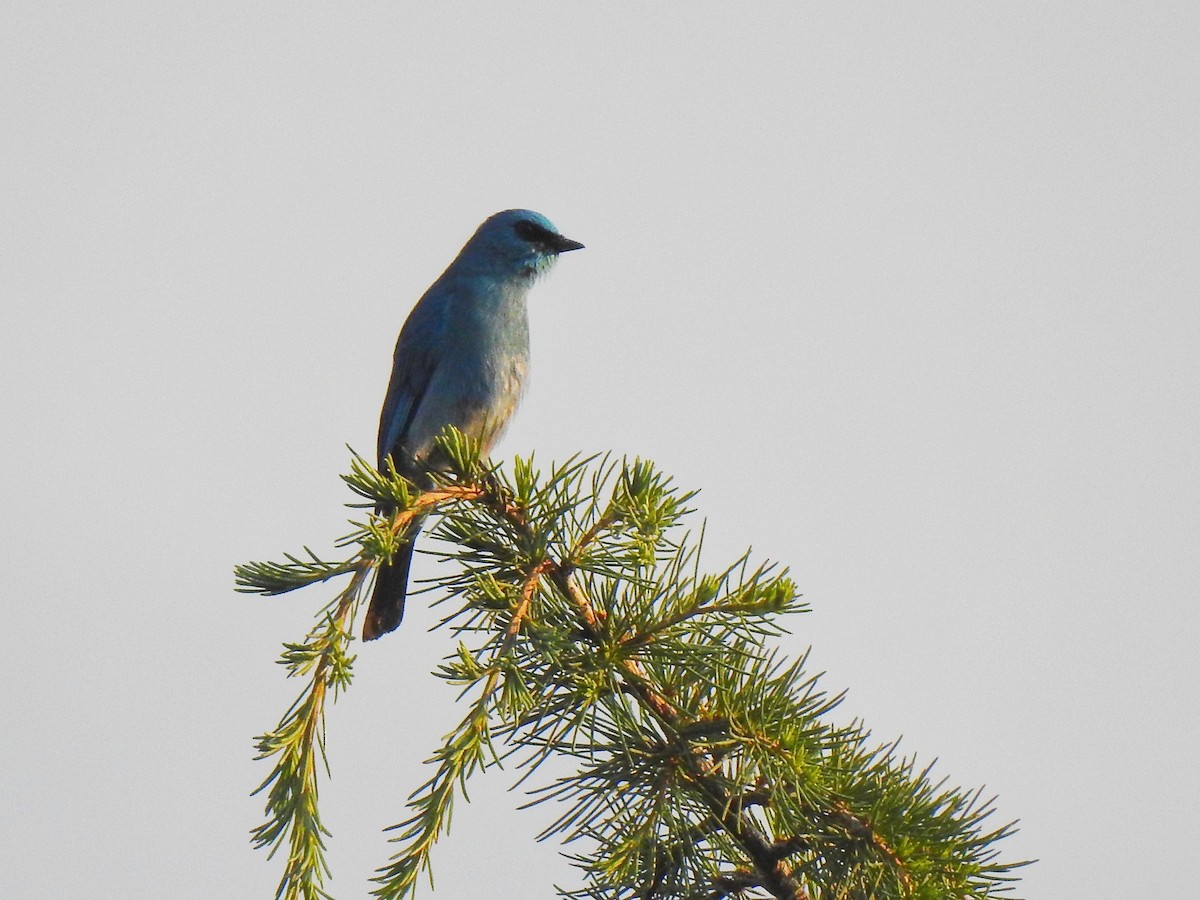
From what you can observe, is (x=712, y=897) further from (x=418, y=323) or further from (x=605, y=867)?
(x=418, y=323)

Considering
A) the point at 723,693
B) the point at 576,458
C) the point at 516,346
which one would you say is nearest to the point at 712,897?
the point at 723,693

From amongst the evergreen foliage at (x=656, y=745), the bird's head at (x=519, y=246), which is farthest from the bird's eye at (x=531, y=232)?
the evergreen foliage at (x=656, y=745)

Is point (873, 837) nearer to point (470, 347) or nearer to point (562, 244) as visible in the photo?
point (470, 347)

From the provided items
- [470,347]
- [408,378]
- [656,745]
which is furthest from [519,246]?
A: [656,745]

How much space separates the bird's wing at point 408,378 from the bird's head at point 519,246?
0.44 m

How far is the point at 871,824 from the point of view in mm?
2652

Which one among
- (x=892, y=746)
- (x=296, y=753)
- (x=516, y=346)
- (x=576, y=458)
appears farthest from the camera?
(x=516, y=346)

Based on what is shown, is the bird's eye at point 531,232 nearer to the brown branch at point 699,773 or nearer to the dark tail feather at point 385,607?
the dark tail feather at point 385,607

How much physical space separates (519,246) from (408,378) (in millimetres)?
1072

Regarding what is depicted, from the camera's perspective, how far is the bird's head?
7211 millimetres

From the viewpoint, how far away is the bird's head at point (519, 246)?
721 cm

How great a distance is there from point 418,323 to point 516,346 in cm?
62

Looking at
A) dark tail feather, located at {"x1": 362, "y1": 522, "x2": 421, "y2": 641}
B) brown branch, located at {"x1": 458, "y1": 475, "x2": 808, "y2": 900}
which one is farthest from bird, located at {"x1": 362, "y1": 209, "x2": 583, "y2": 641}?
brown branch, located at {"x1": 458, "y1": 475, "x2": 808, "y2": 900}

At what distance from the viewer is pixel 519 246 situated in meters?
7.26
